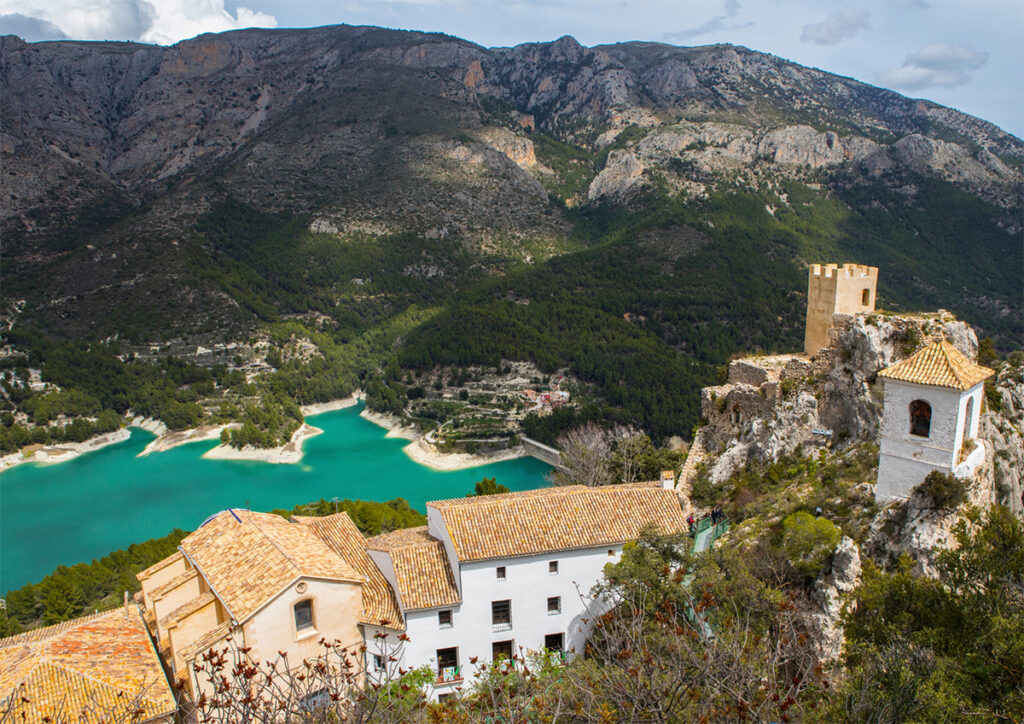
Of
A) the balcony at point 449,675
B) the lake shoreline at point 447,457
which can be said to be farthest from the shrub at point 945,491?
the lake shoreline at point 447,457

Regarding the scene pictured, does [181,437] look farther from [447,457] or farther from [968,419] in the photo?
[968,419]

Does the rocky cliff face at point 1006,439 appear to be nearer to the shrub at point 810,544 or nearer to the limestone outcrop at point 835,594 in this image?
the shrub at point 810,544

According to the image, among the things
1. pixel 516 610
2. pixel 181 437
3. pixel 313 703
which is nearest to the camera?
pixel 313 703

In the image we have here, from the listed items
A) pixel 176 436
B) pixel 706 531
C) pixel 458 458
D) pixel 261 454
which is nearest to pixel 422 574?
pixel 706 531

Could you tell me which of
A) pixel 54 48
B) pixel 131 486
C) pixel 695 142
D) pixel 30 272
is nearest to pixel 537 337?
pixel 131 486

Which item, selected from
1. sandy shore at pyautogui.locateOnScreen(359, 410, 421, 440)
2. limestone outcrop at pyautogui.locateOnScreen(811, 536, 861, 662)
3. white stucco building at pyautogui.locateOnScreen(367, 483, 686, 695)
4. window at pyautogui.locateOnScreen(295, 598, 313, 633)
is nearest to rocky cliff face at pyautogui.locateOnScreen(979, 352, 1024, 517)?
limestone outcrop at pyautogui.locateOnScreen(811, 536, 861, 662)

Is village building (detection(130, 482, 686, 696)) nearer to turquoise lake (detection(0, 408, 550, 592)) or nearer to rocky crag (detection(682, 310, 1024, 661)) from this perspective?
rocky crag (detection(682, 310, 1024, 661))
